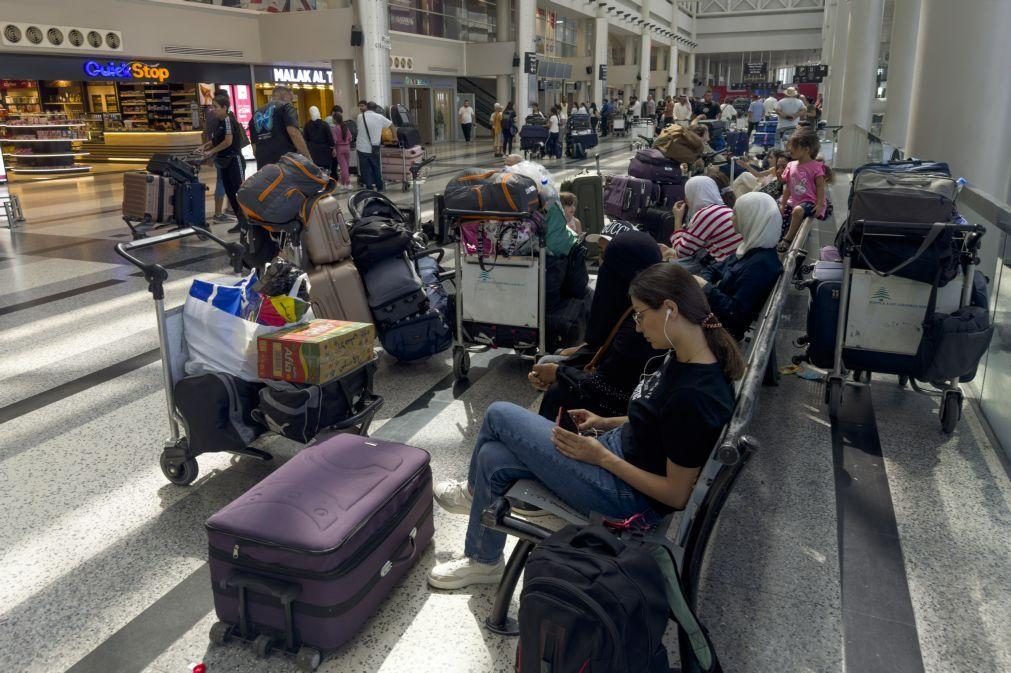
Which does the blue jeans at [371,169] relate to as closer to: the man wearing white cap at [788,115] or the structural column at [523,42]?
the man wearing white cap at [788,115]

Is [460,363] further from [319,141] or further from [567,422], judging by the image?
[319,141]

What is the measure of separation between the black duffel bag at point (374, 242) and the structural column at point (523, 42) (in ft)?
79.2

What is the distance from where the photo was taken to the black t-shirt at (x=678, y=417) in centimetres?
218

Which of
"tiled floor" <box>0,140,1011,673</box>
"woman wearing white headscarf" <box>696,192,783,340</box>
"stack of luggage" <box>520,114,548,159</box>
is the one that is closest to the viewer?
"tiled floor" <box>0,140,1011,673</box>

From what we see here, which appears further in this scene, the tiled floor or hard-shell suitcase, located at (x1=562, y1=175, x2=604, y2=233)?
hard-shell suitcase, located at (x1=562, y1=175, x2=604, y2=233)

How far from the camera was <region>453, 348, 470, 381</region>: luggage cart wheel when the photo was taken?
501 cm

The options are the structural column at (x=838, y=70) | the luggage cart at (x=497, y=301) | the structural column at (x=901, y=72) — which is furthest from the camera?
the structural column at (x=838, y=70)

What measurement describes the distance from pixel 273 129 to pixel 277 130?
51 millimetres

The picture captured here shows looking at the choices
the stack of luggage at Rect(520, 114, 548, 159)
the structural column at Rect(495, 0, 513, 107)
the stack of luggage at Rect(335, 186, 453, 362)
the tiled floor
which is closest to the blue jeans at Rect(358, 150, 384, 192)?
the stack of luggage at Rect(520, 114, 548, 159)

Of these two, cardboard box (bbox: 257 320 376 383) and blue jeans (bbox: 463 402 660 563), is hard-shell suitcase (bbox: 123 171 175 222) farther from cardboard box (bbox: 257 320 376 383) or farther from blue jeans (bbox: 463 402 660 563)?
blue jeans (bbox: 463 402 660 563)

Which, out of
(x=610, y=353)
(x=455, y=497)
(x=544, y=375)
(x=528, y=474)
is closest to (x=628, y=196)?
(x=544, y=375)

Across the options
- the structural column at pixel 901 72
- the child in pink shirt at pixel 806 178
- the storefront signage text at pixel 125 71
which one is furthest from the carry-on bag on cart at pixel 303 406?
the storefront signage text at pixel 125 71

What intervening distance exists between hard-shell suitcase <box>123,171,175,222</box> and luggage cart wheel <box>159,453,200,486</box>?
7.54m

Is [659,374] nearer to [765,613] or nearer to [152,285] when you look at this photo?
[765,613]
